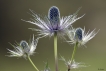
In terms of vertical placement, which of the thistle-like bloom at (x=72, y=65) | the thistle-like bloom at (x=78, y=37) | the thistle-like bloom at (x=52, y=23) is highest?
the thistle-like bloom at (x=52, y=23)

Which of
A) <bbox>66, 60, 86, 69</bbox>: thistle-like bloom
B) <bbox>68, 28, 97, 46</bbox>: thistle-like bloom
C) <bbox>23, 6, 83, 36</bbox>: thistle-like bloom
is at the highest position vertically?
<bbox>23, 6, 83, 36</bbox>: thistle-like bloom

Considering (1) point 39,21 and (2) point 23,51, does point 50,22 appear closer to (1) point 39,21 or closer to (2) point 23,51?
(1) point 39,21

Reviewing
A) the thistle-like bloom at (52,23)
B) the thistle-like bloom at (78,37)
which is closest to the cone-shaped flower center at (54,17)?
the thistle-like bloom at (52,23)

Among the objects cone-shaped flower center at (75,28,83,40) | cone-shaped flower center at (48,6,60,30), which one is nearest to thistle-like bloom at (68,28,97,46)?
cone-shaped flower center at (75,28,83,40)

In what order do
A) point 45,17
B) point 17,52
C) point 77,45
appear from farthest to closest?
Result: point 17,52
point 77,45
point 45,17

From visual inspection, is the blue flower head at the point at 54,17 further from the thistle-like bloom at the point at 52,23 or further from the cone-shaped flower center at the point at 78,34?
the cone-shaped flower center at the point at 78,34

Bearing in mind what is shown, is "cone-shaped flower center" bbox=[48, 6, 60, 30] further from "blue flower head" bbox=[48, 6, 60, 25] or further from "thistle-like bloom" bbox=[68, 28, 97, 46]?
"thistle-like bloom" bbox=[68, 28, 97, 46]

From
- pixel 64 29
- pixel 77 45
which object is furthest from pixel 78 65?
pixel 64 29

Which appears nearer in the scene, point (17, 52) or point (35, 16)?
point (35, 16)

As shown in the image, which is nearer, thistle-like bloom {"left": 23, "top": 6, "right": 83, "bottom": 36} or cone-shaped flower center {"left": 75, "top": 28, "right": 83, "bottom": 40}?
thistle-like bloom {"left": 23, "top": 6, "right": 83, "bottom": 36}
